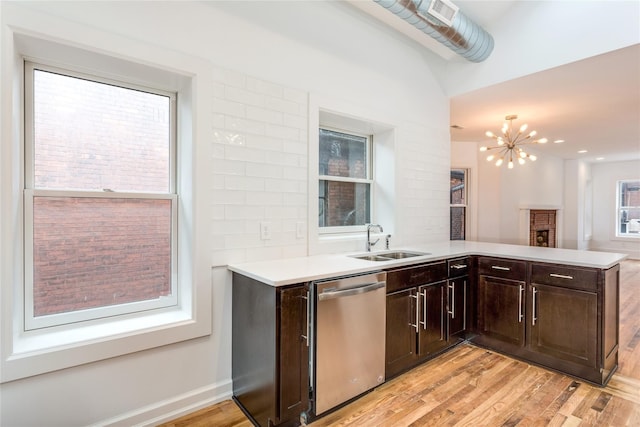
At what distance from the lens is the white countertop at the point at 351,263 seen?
75.6 inches

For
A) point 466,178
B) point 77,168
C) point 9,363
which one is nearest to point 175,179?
point 77,168

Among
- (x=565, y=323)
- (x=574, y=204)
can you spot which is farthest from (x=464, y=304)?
(x=574, y=204)

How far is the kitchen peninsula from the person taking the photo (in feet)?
6.05

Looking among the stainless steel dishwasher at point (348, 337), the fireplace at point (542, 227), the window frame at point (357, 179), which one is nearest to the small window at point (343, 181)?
the window frame at point (357, 179)

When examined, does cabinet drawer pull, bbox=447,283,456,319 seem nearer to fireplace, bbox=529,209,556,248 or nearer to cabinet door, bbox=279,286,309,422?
cabinet door, bbox=279,286,309,422

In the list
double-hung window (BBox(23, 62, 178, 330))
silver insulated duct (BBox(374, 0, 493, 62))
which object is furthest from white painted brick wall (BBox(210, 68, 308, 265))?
silver insulated duct (BBox(374, 0, 493, 62))

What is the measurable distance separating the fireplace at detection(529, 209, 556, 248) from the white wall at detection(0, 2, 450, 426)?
5086 millimetres

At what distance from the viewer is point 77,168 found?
189cm

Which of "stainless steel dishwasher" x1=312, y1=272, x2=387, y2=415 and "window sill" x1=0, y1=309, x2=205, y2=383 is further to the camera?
"stainless steel dishwasher" x1=312, y1=272, x2=387, y2=415

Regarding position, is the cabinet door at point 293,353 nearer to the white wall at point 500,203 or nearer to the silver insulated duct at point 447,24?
the silver insulated duct at point 447,24

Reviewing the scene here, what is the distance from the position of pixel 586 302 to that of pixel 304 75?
2733mm

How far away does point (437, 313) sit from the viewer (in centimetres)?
272

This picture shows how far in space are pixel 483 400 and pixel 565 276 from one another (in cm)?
114

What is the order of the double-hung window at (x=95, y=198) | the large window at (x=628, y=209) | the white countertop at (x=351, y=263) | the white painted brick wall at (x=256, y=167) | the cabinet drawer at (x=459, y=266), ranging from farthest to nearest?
the large window at (x=628, y=209)
the cabinet drawer at (x=459, y=266)
the white painted brick wall at (x=256, y=167)
the white countertop at (x=351, y=263)
the double-hung window at (x=95, y=198)
